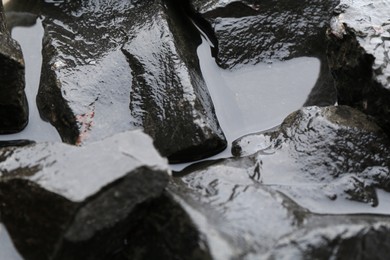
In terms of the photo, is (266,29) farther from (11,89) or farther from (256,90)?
(11,89)

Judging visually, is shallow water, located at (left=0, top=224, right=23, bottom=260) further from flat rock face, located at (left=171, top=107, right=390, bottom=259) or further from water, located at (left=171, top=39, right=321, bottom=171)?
water, located at (left=171, top=39, right=321, bottom=171)

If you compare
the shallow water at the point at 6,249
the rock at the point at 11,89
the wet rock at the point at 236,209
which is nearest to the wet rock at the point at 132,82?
the rock at the point at 11,89

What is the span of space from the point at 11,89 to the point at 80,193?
1.06 metres

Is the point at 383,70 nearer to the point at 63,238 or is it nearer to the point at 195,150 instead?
the point at 195,150

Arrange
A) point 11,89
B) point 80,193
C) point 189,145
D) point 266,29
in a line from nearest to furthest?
point 80,193, point 189,145, point 11,89, point 266,29

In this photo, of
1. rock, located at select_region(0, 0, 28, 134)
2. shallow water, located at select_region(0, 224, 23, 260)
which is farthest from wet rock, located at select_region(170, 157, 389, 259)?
rock, located at select_region(0, 0, 28, 134)

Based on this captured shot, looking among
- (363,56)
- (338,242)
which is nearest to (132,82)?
(363,56)

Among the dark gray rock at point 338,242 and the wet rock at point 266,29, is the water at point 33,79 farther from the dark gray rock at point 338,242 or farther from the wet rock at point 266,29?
the dark gray rock at point 338,242

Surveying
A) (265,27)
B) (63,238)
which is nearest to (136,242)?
(63,238)

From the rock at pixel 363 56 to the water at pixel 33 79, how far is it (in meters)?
1.52

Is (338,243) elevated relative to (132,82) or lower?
lower

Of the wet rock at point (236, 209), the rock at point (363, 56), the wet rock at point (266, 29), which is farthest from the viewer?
the wet rock at point (266, 29)

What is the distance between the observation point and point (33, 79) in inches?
139

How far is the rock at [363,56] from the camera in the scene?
2.96 meters
